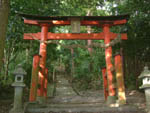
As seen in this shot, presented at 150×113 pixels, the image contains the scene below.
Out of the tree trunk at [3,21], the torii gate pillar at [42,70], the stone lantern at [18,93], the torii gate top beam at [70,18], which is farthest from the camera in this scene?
the torii gate top beam at [70,18]

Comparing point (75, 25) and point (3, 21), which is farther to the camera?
point (75, 25)

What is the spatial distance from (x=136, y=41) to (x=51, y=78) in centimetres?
785

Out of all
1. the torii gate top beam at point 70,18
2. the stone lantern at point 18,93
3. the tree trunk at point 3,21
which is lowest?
the stone lantern at point 18,93

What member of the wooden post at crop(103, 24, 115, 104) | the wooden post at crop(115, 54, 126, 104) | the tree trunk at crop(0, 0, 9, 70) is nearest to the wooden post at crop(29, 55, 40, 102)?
the tree trunk at crop(0, 0, 9, 70)

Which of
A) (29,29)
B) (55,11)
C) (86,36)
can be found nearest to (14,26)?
(29,29)

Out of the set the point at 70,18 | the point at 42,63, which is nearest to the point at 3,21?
the point at 42,63

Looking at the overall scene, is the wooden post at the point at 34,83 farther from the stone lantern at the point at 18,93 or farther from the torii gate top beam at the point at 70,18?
the torii gate top beam at the point at 70,18

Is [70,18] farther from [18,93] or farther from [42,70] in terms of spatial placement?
[18,93]

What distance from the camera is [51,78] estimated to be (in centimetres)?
1284

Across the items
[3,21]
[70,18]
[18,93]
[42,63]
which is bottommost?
[18,93]

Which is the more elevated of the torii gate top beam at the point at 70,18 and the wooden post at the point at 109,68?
the torii gate top beam at the point at 70,18

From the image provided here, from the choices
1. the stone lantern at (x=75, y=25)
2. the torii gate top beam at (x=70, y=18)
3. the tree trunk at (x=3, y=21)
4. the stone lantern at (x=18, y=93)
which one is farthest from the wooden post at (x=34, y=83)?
the stone lantern at (x=75, y=25)

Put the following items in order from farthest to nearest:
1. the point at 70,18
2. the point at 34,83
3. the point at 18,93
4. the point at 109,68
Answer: the point at 70,18 < the point at 109,68 < the point at 34,83 < the point at 18,93

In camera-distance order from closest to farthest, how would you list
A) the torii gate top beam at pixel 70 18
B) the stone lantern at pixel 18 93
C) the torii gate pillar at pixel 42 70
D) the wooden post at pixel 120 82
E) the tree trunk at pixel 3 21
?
the tree trunk at pixel 3 21
the stone lantern at pixel 18 93
the wooden post at pixel 120 82
the torii gate pillar at pixel 42 70
the torii gate top beam at pixel 70 18
